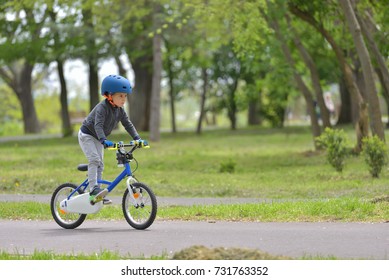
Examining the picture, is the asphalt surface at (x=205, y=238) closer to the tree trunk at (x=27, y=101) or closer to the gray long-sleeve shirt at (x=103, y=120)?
the gray long-sleeve shirt at (x=103, y=120)

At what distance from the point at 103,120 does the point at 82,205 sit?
1.31m

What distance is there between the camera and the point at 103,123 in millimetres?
11789

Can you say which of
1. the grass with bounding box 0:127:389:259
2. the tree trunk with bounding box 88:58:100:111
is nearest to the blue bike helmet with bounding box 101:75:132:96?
the grass with bounding box 0:127:389:259

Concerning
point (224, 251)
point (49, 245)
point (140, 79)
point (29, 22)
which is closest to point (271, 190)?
point (49, 245)

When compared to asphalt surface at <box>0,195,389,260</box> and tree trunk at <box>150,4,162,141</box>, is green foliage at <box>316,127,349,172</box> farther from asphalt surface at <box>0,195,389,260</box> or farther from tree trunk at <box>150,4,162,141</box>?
tree trunk at <box>150,4,162,141</box>

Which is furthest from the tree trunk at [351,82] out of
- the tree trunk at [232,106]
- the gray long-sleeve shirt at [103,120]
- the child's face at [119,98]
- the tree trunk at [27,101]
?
the tree trunk at [27,101]

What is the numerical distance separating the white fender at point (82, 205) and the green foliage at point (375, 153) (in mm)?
10590

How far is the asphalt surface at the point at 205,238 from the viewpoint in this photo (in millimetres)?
9984

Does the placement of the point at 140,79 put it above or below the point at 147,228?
above

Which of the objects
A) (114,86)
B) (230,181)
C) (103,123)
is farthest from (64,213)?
(230,181)

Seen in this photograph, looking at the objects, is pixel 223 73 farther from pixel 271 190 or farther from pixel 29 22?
pixel 271 190

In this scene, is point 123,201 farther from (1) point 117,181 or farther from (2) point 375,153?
(2) point 375,153
